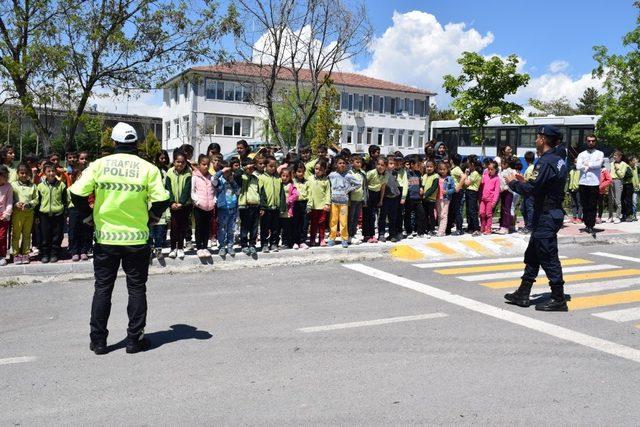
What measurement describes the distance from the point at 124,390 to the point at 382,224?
7832mm

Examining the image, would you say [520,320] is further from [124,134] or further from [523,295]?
[124,134]

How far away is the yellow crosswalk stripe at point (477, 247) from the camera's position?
11.5 m

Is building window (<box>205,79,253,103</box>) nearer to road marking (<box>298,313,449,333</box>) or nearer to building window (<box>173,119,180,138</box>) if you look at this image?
building window (<box>173,119,180,138</box>)

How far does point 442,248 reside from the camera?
1141cm

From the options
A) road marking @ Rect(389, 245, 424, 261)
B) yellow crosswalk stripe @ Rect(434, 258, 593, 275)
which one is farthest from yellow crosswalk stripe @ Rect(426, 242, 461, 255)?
yellow crosswalk stripe @ Rect(434, 258, 593, 275)

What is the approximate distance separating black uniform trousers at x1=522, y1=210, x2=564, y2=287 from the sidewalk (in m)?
3.73

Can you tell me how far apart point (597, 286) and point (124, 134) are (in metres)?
6.68

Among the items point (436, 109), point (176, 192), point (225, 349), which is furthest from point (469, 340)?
point (436, 109)

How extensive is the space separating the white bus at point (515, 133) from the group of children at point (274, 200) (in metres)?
11.9

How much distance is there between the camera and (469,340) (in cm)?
575

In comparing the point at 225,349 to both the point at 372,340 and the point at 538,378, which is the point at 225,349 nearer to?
the point at 372,340

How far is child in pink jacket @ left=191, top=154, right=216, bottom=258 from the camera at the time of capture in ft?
30.5

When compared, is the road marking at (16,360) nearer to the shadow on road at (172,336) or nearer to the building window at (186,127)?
the shadow on road at (172,336)

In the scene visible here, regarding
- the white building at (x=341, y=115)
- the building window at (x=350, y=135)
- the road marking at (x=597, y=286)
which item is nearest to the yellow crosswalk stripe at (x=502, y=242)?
the road marking at (x=597, y=286)
